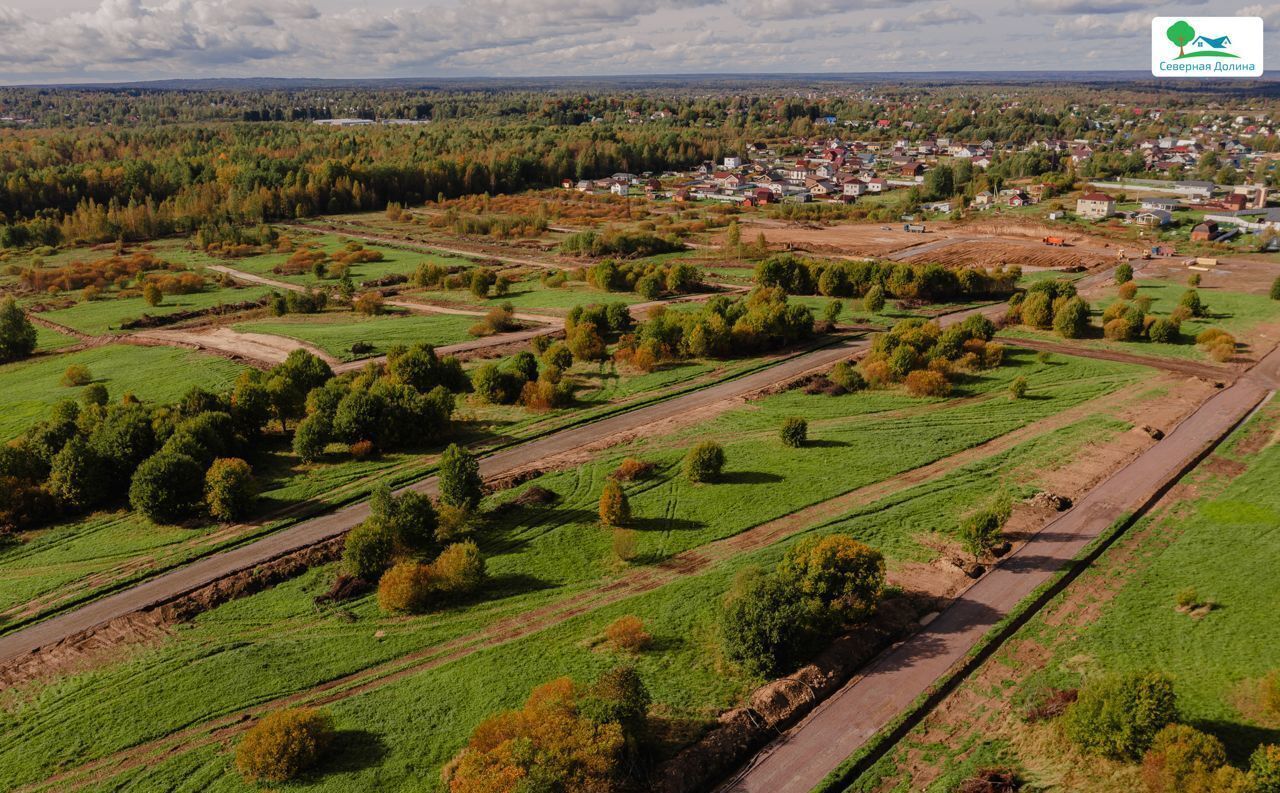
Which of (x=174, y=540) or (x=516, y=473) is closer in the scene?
(x=174, y=540)

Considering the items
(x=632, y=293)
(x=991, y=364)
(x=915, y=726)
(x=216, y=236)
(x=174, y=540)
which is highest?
(x=216, y=236)

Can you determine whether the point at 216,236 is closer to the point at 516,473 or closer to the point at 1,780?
the point at 516,473

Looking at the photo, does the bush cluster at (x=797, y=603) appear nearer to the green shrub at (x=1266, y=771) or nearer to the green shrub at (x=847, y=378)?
the green shrub at (x=1266, y=771)

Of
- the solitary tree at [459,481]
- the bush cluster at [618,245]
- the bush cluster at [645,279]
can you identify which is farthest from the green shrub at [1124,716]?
the bush cluster at [618,245]

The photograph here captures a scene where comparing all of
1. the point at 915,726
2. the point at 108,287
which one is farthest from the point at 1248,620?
the point at 108,287

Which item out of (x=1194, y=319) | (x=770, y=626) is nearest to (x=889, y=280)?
(x=1194, y=319)

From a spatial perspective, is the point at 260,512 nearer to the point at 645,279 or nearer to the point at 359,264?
the point at 645,279
